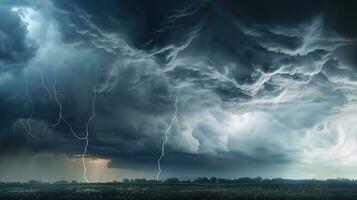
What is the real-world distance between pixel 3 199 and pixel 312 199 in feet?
154

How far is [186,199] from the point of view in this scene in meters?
70.6

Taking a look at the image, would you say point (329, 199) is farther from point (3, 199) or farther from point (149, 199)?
point (3, 199)

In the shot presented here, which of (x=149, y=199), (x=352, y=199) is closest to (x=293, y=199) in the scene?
(x=352, y=199)

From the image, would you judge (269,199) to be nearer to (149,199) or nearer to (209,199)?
(209,199)

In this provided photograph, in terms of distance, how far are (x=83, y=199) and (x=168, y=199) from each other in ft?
41.0

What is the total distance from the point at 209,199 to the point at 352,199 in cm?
2013

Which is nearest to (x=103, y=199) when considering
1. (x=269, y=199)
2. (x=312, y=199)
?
Answer: (x=269, y=199)

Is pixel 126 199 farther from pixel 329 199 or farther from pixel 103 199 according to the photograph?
pixel 329 199

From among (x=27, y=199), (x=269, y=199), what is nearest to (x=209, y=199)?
(x=269, y=199)

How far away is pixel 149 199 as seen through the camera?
7088cm

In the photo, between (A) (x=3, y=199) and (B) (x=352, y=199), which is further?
(A) (x=3, y=199)

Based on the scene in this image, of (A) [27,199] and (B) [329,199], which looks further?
(A) [27,199]

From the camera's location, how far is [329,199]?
6869cm

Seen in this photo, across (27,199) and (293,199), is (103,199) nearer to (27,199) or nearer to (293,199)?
(27,199)
